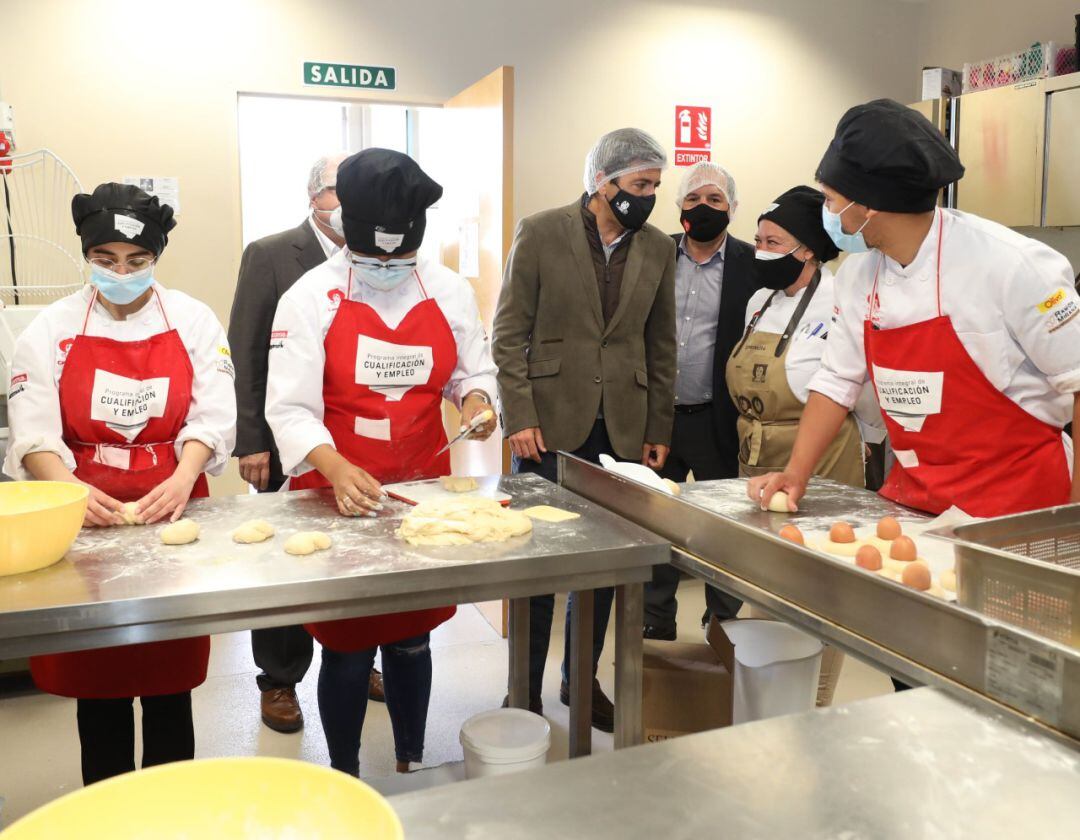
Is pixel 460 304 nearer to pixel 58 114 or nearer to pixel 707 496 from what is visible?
pixel 707 496

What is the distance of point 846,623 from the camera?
1359 millimetres

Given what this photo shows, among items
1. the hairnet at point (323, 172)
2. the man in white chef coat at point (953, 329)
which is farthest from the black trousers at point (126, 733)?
the hairnet at point (323, 172)

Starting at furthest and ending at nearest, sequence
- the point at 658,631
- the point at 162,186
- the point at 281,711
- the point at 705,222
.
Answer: the point at 162,186 < the point at 658,631 < the point at 705,222 < the point at 281,711

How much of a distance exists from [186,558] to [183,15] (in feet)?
11.0

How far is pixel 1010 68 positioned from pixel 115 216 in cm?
419

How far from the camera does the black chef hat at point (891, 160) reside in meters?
1.76

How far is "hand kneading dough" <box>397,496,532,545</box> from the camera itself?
1750 millimetres

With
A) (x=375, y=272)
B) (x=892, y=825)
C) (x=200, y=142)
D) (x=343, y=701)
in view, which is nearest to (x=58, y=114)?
(x=200, y=142)

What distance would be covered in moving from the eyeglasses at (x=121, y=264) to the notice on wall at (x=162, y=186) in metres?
2.33

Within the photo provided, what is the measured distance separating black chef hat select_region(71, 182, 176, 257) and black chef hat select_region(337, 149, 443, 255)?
418 millimetres

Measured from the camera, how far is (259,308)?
9.87ft

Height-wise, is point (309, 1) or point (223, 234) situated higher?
point (309, 1)

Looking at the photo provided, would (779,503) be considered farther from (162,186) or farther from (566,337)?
(162,186)

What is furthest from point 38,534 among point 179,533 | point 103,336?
point 103,336
